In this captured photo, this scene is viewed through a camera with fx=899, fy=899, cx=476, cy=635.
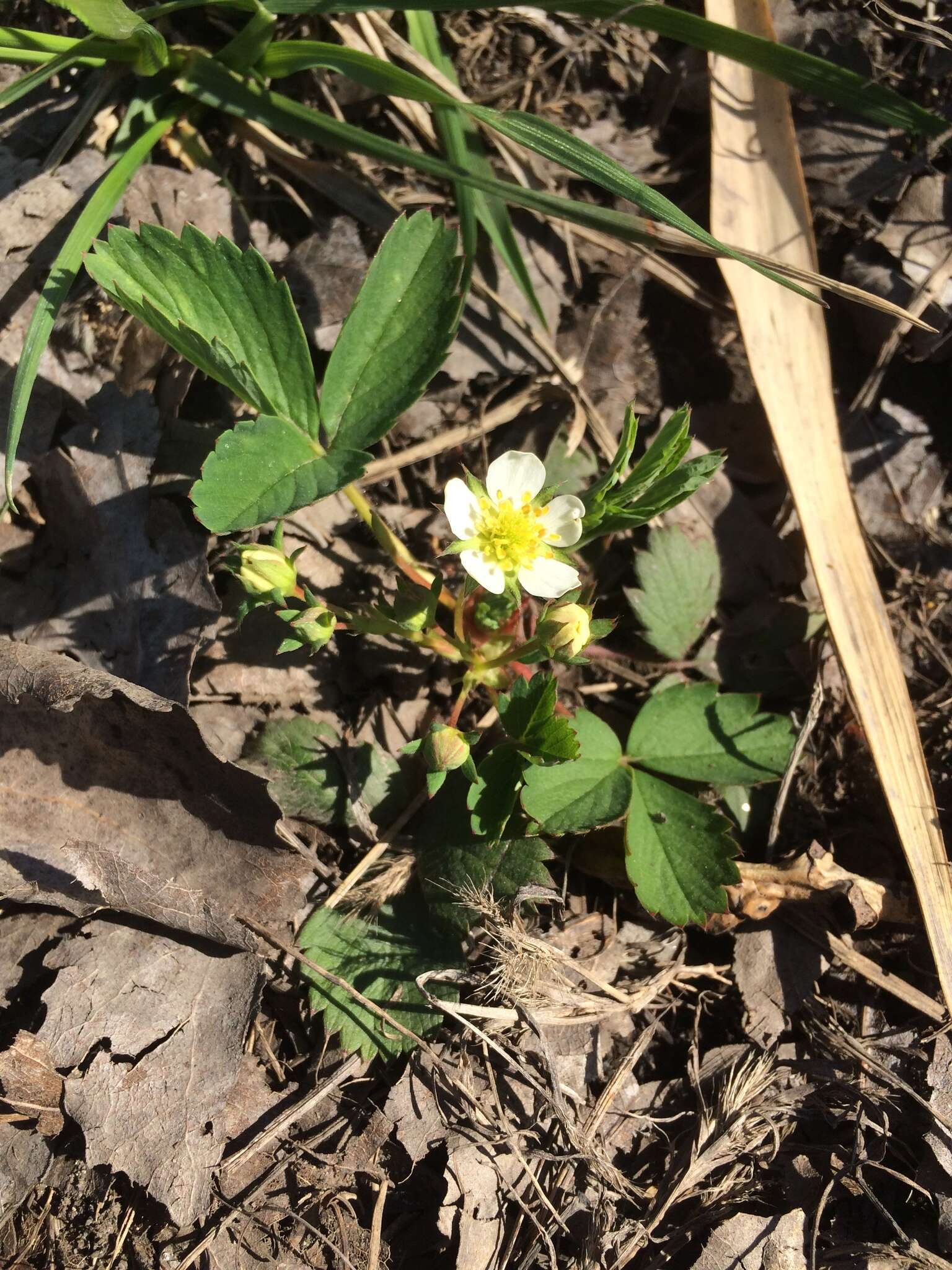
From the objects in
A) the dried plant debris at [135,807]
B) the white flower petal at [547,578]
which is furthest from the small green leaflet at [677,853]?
the dried plant debris at [135,807]

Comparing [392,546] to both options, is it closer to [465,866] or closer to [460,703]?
[460,703]

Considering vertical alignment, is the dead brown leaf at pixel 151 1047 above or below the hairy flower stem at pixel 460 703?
below

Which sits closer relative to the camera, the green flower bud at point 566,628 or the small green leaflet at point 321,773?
the green flower bud at point 566,628

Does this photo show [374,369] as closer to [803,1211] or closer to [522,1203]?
[522,1203]

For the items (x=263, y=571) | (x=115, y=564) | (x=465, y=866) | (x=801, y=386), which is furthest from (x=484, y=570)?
(x=801, y=386)

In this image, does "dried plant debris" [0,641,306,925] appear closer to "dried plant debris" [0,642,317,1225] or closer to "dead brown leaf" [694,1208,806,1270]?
"dried plant debris" [0,642,317,1225]

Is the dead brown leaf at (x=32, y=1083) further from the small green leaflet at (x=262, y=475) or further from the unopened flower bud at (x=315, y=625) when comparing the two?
the small green leaflet at (x=262, y=475)
